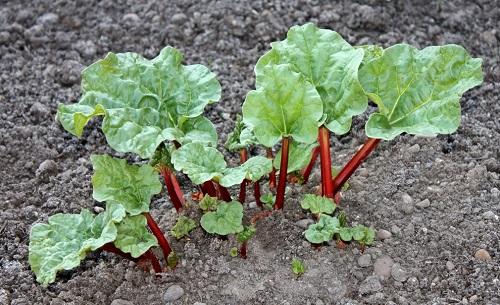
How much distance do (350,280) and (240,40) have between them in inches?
56.3

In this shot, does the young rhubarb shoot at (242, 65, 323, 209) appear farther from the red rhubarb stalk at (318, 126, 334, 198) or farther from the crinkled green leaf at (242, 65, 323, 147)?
the red rhubarb stalk at (318, 126, 334, 198)

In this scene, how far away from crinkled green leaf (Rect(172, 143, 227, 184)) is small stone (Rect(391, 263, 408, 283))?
65 centimetres

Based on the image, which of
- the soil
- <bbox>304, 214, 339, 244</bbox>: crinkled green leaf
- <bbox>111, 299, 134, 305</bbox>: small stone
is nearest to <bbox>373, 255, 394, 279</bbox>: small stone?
the soil

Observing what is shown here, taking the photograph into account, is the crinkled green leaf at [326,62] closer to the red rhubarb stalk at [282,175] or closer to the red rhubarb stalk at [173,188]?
the red rhubarb stalk at [282,175]

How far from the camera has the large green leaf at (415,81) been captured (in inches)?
106

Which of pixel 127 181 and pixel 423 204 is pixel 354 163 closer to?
pixel 423 204

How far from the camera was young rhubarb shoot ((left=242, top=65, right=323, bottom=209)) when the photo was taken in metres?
2.57

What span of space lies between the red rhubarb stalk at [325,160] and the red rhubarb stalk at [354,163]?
0.15 feet

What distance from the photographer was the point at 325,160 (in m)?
2.76

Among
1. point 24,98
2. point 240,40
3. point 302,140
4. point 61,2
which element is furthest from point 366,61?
point 61,2

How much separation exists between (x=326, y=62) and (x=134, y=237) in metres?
0.82

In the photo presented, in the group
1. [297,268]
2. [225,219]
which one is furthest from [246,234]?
[297,268]

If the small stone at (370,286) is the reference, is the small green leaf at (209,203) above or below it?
above

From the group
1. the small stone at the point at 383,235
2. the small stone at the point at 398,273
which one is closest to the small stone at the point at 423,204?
the small stone at the point at 383,235
